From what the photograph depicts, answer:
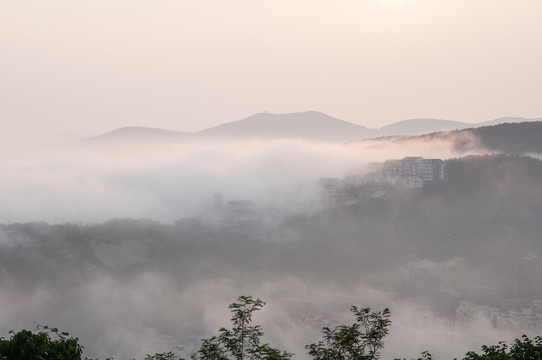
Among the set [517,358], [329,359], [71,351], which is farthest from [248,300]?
[517,358]

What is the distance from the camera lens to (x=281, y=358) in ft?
196

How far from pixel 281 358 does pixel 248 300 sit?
18.2 ft

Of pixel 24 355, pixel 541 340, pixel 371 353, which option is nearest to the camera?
pixel 24 355

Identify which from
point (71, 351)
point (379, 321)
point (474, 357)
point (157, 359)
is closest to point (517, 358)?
point (474, 357)

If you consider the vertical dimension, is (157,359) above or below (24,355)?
below

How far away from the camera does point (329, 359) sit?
198 feet

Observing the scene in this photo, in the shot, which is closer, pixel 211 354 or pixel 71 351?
pixel 71 351

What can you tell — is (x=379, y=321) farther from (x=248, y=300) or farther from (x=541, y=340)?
(x=541, y=340)

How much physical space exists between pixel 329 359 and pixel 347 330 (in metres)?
2.73

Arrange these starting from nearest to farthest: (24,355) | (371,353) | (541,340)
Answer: (24,355) → (371,353) → (541,340)

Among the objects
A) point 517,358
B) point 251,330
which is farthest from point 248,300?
point 517,358

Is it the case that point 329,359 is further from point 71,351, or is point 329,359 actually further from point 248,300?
point 71,351

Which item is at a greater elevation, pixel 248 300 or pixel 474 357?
pixel 248 300

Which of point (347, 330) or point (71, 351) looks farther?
point (347, 330)
